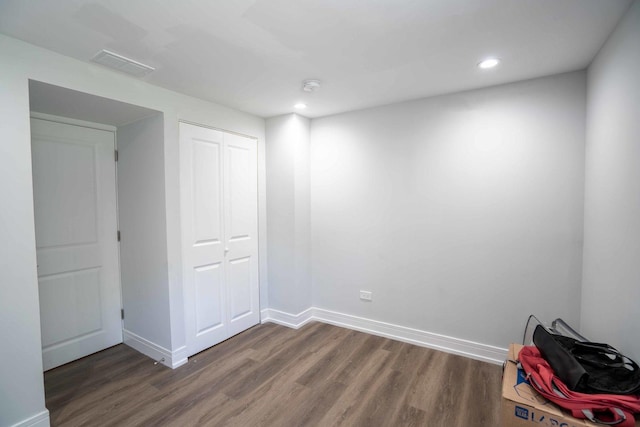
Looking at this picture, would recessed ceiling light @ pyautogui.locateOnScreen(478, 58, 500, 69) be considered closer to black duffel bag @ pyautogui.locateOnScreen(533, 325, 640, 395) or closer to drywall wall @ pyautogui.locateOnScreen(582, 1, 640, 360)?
drywall wall @ pyautogui.locateOnScreen(582, 1, 640, 360)

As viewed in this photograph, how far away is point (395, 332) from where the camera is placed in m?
3.11

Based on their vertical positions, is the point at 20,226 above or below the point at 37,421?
above

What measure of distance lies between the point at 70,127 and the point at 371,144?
2.86m

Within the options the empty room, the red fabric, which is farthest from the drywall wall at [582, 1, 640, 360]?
the red fabric

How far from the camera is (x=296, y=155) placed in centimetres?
336

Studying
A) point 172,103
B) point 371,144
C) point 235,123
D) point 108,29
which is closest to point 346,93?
point 371,144

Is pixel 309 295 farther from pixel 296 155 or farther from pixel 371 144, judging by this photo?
pixel 371 144

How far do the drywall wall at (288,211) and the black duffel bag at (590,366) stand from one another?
7.69 feet

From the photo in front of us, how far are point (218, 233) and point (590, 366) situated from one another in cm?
289

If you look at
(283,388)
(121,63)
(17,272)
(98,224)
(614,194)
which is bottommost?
(283,388)

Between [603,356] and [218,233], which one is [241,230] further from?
[603,356]

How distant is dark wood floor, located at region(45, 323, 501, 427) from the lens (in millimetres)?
1984

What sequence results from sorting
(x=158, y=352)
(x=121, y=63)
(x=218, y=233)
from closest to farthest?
(x=121, y=63), (x=158, y=352), (x=218, y=233)

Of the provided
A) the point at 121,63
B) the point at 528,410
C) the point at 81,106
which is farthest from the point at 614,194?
the point at 81,106
